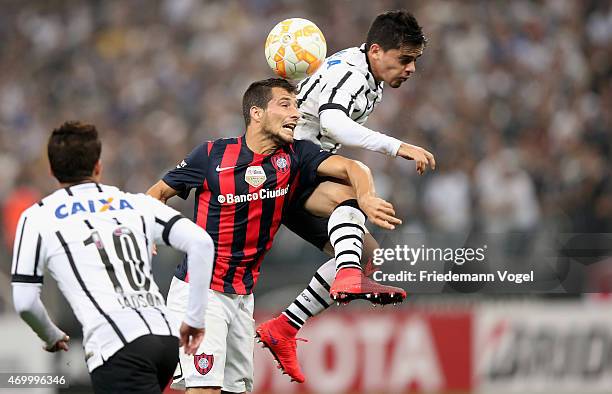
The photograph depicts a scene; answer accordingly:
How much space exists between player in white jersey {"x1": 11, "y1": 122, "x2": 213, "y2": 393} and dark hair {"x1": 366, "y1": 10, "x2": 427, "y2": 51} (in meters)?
2.43

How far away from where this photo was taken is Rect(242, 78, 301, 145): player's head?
674cm

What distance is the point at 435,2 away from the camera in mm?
16031

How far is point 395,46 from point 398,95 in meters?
7.51

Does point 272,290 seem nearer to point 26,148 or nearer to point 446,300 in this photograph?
point 446,300

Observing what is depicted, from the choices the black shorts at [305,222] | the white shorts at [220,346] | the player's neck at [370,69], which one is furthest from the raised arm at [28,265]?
the player's neck at [370,69]

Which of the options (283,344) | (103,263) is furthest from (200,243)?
(283,344)

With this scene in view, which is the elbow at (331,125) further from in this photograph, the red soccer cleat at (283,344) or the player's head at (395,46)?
the red soccer cleat at (283,344)

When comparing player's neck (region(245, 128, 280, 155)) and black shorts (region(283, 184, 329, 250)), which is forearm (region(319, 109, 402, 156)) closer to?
player's neck (region(245, 128, 280, 155))

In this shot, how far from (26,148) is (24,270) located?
11356 mm

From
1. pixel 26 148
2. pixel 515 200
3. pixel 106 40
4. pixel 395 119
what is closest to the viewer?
pixel 515 200

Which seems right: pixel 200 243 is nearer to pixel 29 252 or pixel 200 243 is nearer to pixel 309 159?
pixel 29 252

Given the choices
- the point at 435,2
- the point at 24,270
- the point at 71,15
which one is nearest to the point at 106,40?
the point at 71,15

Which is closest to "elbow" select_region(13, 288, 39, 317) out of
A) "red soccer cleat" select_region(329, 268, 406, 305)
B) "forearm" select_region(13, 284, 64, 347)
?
"forearm" select_region(13, 284, 64, 347)

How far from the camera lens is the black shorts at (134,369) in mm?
4945
